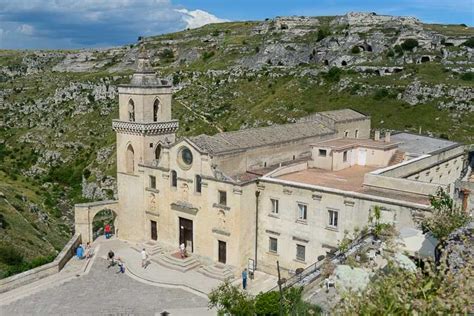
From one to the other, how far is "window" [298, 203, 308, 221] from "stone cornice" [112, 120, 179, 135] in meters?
14.3

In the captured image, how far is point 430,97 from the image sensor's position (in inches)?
2965

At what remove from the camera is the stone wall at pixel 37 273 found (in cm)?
3278

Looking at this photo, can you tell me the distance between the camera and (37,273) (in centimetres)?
3478

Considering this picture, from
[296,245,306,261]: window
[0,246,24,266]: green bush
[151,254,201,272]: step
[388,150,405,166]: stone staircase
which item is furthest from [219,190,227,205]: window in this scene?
[0,246,24,266]: green bush

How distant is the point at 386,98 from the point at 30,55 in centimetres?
13956

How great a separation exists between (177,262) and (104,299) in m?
6.58

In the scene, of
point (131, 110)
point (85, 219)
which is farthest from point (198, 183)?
point (85, 219)

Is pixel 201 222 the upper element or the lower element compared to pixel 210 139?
lower

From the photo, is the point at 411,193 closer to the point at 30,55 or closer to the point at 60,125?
the point at 60,125

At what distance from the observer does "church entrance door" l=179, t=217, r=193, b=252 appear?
126 feet

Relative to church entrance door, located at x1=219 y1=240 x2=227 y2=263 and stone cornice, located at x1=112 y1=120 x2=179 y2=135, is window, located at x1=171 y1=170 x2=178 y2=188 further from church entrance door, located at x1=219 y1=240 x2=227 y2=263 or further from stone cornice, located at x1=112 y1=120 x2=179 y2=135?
church entrance door, located at x1=219 y1=240 x2=227 y2=263

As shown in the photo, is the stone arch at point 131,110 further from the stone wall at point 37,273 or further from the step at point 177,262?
the step at point 177,262

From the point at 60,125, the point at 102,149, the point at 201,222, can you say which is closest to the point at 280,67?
the point at 102,149

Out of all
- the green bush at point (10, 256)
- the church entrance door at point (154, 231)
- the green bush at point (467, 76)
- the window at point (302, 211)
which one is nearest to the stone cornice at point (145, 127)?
the church entrance door at point (154, 231)
